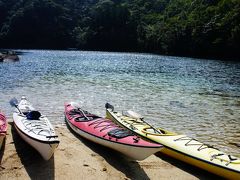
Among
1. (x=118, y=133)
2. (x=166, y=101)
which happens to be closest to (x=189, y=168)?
(x=118, y=133)

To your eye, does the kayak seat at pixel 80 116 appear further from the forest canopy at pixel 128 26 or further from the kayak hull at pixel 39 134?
the forest canopy at pixel 128 26

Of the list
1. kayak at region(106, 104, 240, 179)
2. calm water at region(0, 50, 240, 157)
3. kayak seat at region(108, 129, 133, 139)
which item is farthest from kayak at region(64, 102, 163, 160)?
calm water at region(0, 50, 240, 157)

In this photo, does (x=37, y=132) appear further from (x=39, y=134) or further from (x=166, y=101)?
(x=166, y=101)

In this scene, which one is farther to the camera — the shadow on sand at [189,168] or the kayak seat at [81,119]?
the kayak seat at [81,119]

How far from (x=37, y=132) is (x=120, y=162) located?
2172 millimetres

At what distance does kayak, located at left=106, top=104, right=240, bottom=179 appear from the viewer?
734cm

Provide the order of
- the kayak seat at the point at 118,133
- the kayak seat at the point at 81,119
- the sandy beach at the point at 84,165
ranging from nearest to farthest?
the sandy beach at the point at 84,165 → the kayak seat at the point at 118,133 → the kayak seat at the point at 81,119

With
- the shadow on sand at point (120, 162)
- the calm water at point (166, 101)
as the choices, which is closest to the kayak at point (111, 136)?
the shadow on sand at point (120, 162)

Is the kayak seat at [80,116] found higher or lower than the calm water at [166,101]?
higher

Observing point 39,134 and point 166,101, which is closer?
point 39,134

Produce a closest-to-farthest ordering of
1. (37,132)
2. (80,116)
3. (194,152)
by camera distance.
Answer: (194,152) < (37,132) < (80,116)

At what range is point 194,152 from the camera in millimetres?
8141

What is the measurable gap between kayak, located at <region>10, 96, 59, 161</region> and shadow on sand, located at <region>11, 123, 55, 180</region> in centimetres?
22

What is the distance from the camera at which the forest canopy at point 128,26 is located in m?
64.8
